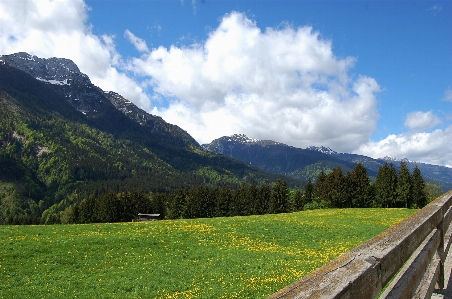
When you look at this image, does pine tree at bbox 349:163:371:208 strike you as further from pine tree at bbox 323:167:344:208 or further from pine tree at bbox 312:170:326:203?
pine tree at bbox 312:170:326:203

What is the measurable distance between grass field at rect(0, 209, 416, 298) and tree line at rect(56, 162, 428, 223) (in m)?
58.9

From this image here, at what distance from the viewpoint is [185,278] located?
16.1 metres

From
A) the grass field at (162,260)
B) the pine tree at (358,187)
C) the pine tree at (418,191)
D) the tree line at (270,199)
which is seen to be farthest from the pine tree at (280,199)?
the grass field at (162,260)

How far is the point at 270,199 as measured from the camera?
3871 inches

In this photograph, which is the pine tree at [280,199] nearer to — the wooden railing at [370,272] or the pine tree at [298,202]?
the pine tree at [298,202]

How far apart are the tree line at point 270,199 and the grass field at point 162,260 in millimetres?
58929

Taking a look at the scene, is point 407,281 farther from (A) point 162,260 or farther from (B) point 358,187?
(B) point 358,187

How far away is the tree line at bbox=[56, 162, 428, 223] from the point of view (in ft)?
278

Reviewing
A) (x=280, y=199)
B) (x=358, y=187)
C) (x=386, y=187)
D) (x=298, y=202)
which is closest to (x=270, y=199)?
(x=280, y=199)

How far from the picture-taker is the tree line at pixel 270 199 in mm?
84875

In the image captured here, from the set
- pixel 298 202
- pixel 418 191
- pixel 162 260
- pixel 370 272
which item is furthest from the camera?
pixel 298 202

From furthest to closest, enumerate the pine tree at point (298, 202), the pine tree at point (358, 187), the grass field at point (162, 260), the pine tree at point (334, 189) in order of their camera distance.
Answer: the pine tree at point (298, 202) → the pine tree at point (334, 189) → the pine tree at point (358, 187) → the grass field at point (162, 260)

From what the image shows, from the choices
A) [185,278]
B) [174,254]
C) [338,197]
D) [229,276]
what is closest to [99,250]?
[174,254]

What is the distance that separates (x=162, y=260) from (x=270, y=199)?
81.1 m
